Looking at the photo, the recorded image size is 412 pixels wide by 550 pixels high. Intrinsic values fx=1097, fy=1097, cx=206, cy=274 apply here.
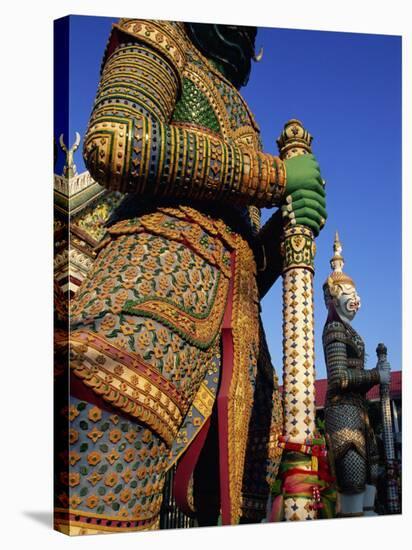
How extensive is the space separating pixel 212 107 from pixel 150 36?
0.77 meters

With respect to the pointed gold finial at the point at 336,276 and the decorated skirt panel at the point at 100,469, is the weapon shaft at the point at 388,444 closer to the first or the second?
the pointed gold finial at the point at 336,276

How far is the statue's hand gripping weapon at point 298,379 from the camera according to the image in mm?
7406

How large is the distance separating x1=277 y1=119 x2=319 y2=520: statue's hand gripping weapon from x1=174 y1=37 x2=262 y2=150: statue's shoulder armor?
0.78 m

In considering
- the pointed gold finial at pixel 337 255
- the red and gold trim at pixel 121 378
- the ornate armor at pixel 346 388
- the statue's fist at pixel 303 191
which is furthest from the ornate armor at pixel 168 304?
the ornate armor at pixel 346 388

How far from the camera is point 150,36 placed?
23.0 ft

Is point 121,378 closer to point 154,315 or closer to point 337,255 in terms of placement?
point 154,315

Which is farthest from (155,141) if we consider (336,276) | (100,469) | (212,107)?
(336,276)

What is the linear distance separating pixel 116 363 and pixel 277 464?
197 centimetres

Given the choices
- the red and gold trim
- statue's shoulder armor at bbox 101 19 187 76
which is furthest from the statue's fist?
the red and gold trim

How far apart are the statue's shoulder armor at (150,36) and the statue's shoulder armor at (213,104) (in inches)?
10.0

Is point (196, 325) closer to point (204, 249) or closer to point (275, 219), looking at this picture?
point (204, 249)

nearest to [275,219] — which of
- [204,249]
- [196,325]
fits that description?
[204,249]

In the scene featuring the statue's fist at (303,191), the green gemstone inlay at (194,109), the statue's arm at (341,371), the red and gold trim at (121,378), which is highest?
the green gemstone inlay at (194,109)

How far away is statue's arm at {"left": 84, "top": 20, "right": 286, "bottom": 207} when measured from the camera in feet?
21.9
